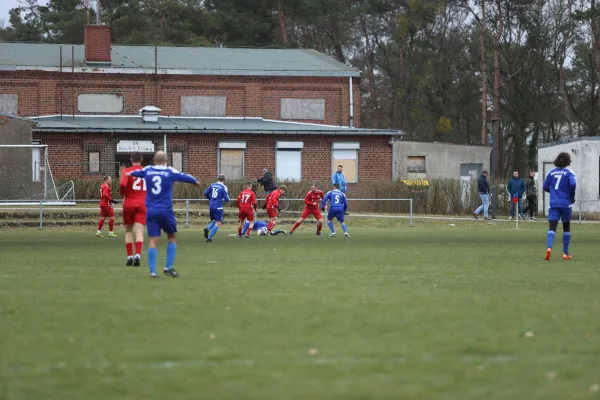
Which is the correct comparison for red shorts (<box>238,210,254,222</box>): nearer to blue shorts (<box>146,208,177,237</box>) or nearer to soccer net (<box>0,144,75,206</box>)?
soccer net (<box>0,144,75,206</box>)

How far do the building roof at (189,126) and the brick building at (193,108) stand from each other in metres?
0.06

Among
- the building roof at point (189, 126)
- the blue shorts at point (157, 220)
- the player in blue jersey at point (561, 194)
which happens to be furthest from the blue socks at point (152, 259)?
the building roof at point (189, 126)

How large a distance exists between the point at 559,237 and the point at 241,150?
90.7 feet

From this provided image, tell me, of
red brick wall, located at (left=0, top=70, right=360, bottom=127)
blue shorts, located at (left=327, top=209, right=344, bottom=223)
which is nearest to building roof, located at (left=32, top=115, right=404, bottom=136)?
red brick wall, located at (left=0, top=70, right=360, bottom=127)

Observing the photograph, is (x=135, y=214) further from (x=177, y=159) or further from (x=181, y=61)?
(x=181, y=61)

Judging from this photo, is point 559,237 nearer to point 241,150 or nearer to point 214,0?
point 241,150

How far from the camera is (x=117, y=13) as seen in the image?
8338 cm

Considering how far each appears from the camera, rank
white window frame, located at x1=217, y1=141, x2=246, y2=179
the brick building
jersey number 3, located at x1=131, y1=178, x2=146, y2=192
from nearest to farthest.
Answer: jersey number 3, located at x1=131, y1=178, x2=146, y2=192 → the brick building → white window frame, located at x1=217, y1=141, x2=246, y2=179

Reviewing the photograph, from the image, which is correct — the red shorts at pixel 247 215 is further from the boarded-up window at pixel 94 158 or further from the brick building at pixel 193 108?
the boarded-up window at pixel 94 158

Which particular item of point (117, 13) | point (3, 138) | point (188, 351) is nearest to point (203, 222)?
point (3, 138)

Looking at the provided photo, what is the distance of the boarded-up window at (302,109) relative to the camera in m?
63.2

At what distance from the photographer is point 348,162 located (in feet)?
195

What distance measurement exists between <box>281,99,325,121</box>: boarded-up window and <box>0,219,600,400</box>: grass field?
42197mm

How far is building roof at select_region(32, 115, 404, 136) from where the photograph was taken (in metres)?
56.4
